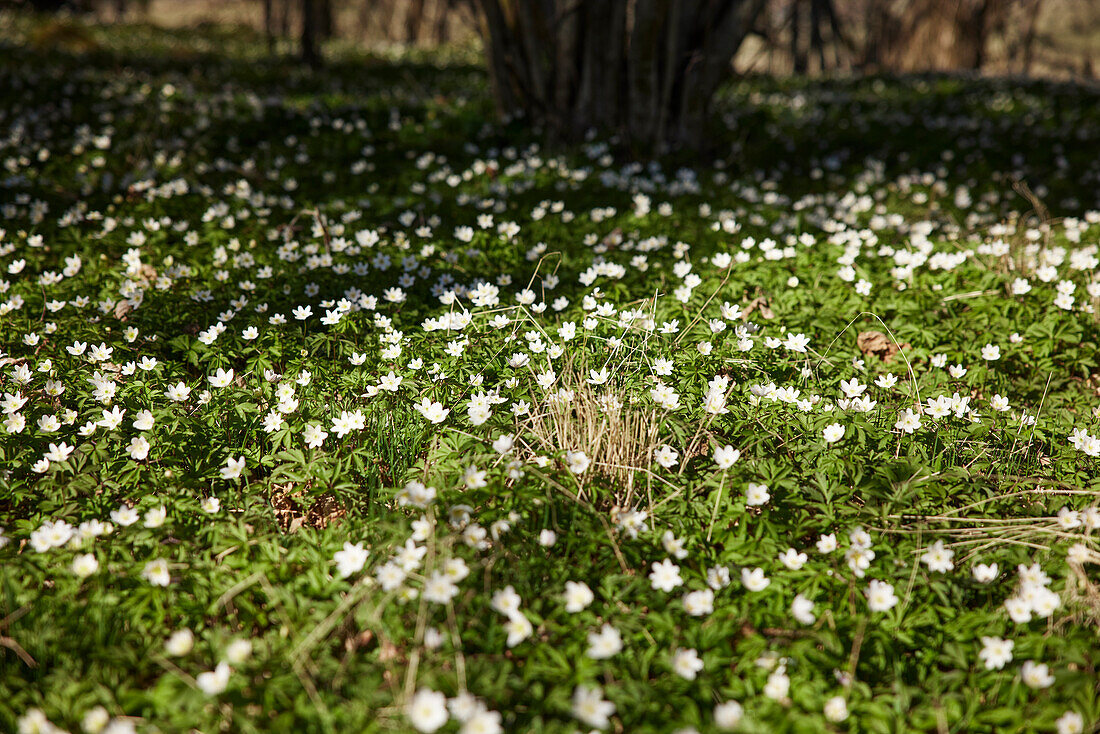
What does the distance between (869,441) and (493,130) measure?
516 cm

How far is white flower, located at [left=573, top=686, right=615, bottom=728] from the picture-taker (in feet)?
5.69

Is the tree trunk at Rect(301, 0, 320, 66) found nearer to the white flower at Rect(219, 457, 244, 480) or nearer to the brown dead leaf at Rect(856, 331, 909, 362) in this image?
the white flower at Rect(219, 457, 244, 480)

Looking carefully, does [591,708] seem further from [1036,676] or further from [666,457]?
[1036,676]

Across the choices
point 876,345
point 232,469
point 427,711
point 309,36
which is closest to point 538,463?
point 427,711

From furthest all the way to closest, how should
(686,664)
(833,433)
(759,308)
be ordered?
(759,308), (833,433), (686,664)

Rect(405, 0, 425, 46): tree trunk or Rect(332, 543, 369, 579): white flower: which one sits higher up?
Rect(405, 0, 425, 46): tree trunk

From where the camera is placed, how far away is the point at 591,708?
69.0 inches

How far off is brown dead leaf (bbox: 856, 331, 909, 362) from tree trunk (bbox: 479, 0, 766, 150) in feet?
11.4

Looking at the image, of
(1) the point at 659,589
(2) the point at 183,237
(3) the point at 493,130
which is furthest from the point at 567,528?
(3) the point at 493,130

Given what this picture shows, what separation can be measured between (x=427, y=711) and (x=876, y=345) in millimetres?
Result: 3041

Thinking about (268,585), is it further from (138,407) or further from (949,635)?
(949,635)

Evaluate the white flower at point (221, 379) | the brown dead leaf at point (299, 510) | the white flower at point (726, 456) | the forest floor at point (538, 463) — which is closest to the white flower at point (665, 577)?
the forest floor at point (538, 463)

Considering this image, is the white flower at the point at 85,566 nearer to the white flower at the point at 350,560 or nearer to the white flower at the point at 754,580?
the white flower at the point at 350,560

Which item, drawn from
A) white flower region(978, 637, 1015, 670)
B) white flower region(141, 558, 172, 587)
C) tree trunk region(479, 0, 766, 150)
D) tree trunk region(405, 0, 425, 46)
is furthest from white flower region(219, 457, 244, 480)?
tree trunk region(405, 0, 425, 46)
